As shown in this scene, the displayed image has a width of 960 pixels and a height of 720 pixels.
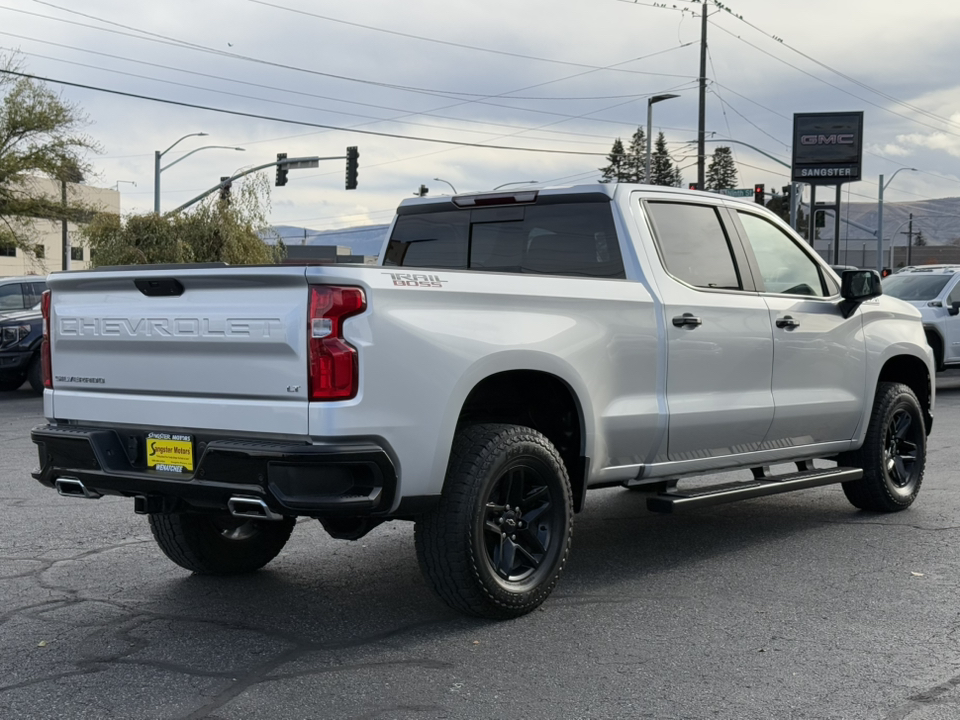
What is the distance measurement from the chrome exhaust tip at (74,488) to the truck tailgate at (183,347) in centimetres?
29

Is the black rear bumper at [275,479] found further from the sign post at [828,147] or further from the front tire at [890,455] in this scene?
the sign post at [828,147]

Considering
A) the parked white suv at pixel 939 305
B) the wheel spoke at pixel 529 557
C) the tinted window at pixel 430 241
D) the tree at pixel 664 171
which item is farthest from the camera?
the tree at pixel 664 171

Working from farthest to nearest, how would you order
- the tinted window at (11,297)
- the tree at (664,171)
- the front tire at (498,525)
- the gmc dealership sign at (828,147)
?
1. the tree at (664,171)
2. the gmc dealership sign at (828,147)
3. the tinted window at (11,297)
4. the front tire at (498,525)

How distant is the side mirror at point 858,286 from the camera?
7223 mm

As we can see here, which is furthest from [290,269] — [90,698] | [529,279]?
[90,698]

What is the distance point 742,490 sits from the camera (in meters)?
6.39

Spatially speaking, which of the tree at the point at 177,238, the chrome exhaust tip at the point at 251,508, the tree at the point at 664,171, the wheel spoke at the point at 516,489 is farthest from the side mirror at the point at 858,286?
the tree at the point at 664,171

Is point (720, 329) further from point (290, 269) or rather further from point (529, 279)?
point (290, 269)

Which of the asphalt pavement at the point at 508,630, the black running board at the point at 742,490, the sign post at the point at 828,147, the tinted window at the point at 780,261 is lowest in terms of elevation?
the asphalt pavement at the point at 508,630

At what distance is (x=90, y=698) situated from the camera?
4.25m

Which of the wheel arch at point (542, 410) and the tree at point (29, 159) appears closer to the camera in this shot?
the wheel arch at point (542, 410)

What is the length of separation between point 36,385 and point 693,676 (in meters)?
14.4

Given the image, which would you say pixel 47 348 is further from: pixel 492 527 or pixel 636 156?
pixel 636 156

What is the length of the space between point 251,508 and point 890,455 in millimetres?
4908
